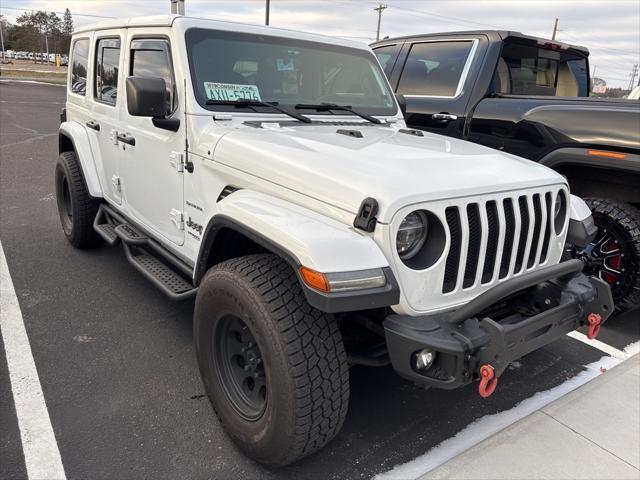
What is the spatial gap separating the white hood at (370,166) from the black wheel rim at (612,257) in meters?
1.44

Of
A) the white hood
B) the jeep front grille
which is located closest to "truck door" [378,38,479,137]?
the white hood

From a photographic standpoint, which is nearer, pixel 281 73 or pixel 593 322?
pixel 593 322

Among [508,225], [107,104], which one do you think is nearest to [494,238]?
[508,225]

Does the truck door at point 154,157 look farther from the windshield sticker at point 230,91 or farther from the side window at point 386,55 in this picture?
the side window at point 386,55

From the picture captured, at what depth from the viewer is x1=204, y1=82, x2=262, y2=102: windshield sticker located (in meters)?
3.02

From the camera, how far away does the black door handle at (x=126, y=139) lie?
142 inches

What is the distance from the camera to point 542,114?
4074 mm

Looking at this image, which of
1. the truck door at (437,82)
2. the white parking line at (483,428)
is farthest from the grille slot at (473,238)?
the truck door at (437,82)

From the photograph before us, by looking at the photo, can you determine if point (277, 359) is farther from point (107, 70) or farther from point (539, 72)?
point (539, 72)

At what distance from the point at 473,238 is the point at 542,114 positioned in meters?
2.34

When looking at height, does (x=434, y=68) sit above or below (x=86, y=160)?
above

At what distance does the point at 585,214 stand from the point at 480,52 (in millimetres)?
2286

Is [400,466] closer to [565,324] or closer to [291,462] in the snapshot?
[291,462]

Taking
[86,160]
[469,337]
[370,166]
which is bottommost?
[469,337]
